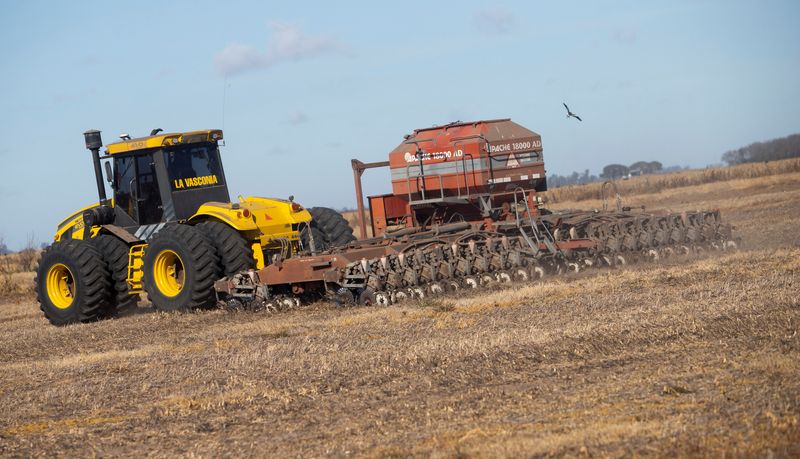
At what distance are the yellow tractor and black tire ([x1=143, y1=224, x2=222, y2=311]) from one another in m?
0.02

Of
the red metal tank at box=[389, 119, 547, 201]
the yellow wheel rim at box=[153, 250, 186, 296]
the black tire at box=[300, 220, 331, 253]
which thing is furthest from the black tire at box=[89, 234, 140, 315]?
the red metal tank at box=[389, 119, 547, 201]

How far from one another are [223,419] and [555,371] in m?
2.81

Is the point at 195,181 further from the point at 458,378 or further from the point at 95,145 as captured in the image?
the point at 458,378

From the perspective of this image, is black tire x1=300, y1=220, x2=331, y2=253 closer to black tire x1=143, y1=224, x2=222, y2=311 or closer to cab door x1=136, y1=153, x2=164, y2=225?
black tire x1=143, y1=224, x2=222, y2=311

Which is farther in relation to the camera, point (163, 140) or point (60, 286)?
point (60, 286)

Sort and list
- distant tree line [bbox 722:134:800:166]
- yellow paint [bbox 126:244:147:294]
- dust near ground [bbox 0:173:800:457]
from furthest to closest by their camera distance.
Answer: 1. distant tree line [bbox 722:134:800:166]
2. yellow paint [bbox 126:244:147:294]
3. dust near ground [bbox 0:173:800:457]

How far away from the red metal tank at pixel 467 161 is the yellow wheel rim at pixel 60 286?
590cm

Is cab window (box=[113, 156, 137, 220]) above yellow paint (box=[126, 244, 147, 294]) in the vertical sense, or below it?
above

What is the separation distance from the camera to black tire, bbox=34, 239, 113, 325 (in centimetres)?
1692

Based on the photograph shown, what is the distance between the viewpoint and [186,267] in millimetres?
16078

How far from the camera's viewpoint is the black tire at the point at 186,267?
1600cm

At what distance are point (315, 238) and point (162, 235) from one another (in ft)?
9.66

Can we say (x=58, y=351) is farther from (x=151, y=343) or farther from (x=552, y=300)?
(x=552, y=300)

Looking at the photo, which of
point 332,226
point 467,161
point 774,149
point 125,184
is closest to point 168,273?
point 125,184
